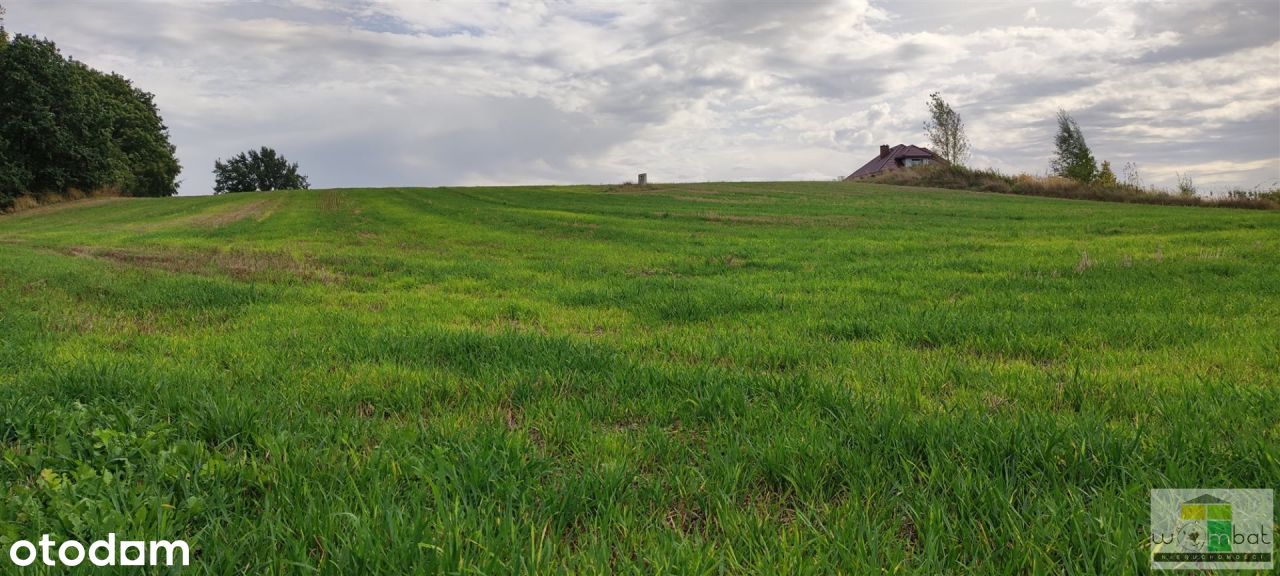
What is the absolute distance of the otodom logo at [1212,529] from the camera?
216cm

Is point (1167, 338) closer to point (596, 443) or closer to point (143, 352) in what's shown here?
point (596, 443)

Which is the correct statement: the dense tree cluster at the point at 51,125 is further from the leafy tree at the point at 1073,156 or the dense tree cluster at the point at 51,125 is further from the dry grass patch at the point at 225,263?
the leafy tree at the point at 1073,156

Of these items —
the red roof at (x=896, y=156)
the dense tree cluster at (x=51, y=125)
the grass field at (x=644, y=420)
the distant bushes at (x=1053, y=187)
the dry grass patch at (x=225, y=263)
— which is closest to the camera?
the grass field at (x=644, y=420)

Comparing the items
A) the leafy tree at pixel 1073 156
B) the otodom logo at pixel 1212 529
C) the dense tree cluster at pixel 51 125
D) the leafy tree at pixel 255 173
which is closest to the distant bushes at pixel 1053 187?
the leafy tree at pixel 1073 156

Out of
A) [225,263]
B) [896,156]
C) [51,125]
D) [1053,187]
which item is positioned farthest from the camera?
[896,156]

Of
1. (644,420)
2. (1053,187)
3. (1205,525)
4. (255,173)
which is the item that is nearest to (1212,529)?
(1205,525)

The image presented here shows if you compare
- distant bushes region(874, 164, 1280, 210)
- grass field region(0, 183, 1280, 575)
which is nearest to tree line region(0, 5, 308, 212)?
grass field region(0, 183, 1280, 575)

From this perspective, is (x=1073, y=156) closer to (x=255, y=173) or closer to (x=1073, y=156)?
(x=1073, y=156)

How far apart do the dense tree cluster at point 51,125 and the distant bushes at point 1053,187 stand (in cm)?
6669

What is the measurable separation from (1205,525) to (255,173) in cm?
12013

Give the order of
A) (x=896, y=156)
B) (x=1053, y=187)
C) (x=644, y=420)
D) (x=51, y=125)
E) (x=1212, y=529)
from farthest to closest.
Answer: (x=896, y=156)
(x=1053, y=187)
(x=51, y=125)
(x=644, y=420)
(x=1212, y=529)

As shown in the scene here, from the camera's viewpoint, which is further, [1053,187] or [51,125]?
[1053,187]

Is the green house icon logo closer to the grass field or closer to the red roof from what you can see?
the grass field

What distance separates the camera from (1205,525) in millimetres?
2326
